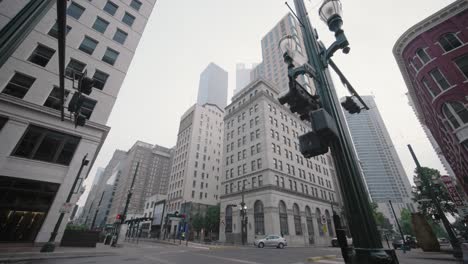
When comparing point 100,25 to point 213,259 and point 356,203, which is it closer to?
point 213,259

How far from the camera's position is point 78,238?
17156 mm

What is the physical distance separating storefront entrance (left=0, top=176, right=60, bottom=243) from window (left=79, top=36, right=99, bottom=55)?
13.5 m

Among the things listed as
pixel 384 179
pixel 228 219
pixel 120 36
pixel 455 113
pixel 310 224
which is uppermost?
pixel 384 179

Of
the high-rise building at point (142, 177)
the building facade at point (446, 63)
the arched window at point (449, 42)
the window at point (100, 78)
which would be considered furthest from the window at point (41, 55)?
the high-rise building at point (142, 177)

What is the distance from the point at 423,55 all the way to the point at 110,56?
3691 centimetres

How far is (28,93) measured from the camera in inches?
634

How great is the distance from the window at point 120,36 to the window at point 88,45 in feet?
8.37

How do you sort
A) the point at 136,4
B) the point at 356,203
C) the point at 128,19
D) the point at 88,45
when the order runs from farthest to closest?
the point at 136,4, the point at 128,19, the point at 88,45, the point at 356,203

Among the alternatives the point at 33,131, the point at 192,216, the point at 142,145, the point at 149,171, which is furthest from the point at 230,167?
the point at 142,145

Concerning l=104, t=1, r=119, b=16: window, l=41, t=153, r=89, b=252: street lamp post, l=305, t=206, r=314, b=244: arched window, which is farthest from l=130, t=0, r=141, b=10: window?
l=305, t=206, r=314, b=244: arched window

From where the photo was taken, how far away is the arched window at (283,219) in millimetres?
32125

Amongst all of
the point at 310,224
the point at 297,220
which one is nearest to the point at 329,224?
the point at 310,224

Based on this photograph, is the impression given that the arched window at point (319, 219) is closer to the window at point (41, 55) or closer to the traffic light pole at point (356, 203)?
the traffic light pole at point (356, 203)

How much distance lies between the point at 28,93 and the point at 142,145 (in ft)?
356
